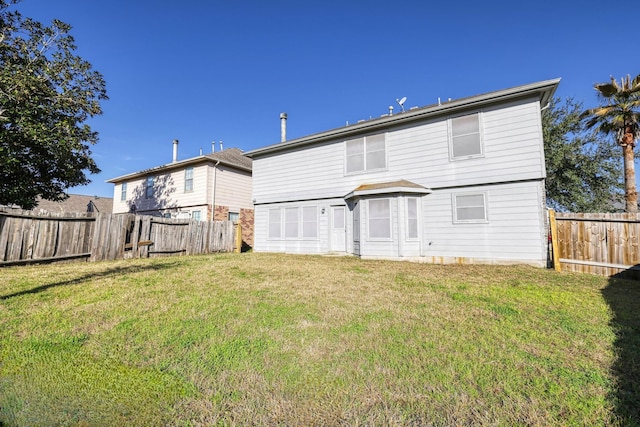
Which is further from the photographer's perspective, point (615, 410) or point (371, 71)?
point (371, 71)

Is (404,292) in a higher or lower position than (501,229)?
lower

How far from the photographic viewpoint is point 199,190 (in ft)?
58.0

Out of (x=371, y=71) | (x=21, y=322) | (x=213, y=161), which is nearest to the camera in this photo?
(x=21, y=322)

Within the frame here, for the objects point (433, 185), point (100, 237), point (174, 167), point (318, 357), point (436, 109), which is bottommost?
point (318, 357)

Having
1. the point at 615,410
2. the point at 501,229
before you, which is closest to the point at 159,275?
the point at 615,410

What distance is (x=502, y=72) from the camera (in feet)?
40.6

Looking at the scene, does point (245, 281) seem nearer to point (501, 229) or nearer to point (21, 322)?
point (21, 322)

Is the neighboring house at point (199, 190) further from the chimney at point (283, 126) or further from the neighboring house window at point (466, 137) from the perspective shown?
the neighboring house window at point (466, 137)

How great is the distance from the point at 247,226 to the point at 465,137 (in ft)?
46.1

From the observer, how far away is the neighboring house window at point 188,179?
18245 millimetres

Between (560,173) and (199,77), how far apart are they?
23.1 m

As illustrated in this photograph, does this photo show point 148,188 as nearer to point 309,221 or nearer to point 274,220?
point 274,220

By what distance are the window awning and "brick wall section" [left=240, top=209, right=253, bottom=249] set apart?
953cm

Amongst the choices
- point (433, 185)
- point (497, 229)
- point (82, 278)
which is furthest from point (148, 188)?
point (497, 229)
